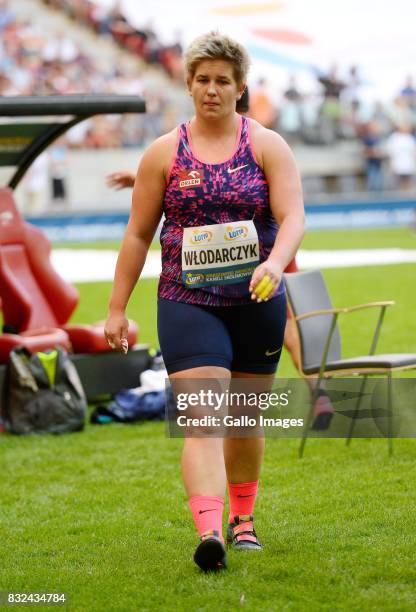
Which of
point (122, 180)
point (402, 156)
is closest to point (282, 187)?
point (122, 180)

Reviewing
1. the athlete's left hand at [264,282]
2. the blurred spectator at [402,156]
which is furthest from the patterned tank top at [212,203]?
the blurred spectator at [402,156]

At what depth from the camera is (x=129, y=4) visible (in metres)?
34.3

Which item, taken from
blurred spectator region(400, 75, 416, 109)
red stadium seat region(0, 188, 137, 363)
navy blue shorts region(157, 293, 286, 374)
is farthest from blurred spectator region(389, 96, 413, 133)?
navy blue shorts region(157, 293, 286, 374)

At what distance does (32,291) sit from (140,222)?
4.26 metres

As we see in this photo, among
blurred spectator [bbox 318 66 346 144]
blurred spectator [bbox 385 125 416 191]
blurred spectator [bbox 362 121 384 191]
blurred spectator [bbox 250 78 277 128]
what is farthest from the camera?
blurred spectator [bbox 318 66 346 144]

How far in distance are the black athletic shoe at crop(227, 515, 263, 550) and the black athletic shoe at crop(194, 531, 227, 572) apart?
39 centimetres

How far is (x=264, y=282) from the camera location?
4145 millimetres

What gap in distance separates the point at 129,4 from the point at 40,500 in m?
29.7

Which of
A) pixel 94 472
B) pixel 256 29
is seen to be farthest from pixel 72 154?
pixel 94 472

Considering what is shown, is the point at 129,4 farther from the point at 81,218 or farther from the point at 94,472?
the point at 94,472

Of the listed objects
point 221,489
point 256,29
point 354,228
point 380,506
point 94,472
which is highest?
point 221,489

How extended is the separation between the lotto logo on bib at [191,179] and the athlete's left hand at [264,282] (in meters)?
0.43

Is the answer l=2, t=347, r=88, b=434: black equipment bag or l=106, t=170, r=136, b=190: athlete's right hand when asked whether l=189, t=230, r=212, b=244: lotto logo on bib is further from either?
l=2, t=347, r=88, b=434: black equipment bag

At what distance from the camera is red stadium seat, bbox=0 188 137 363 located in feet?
28.3
